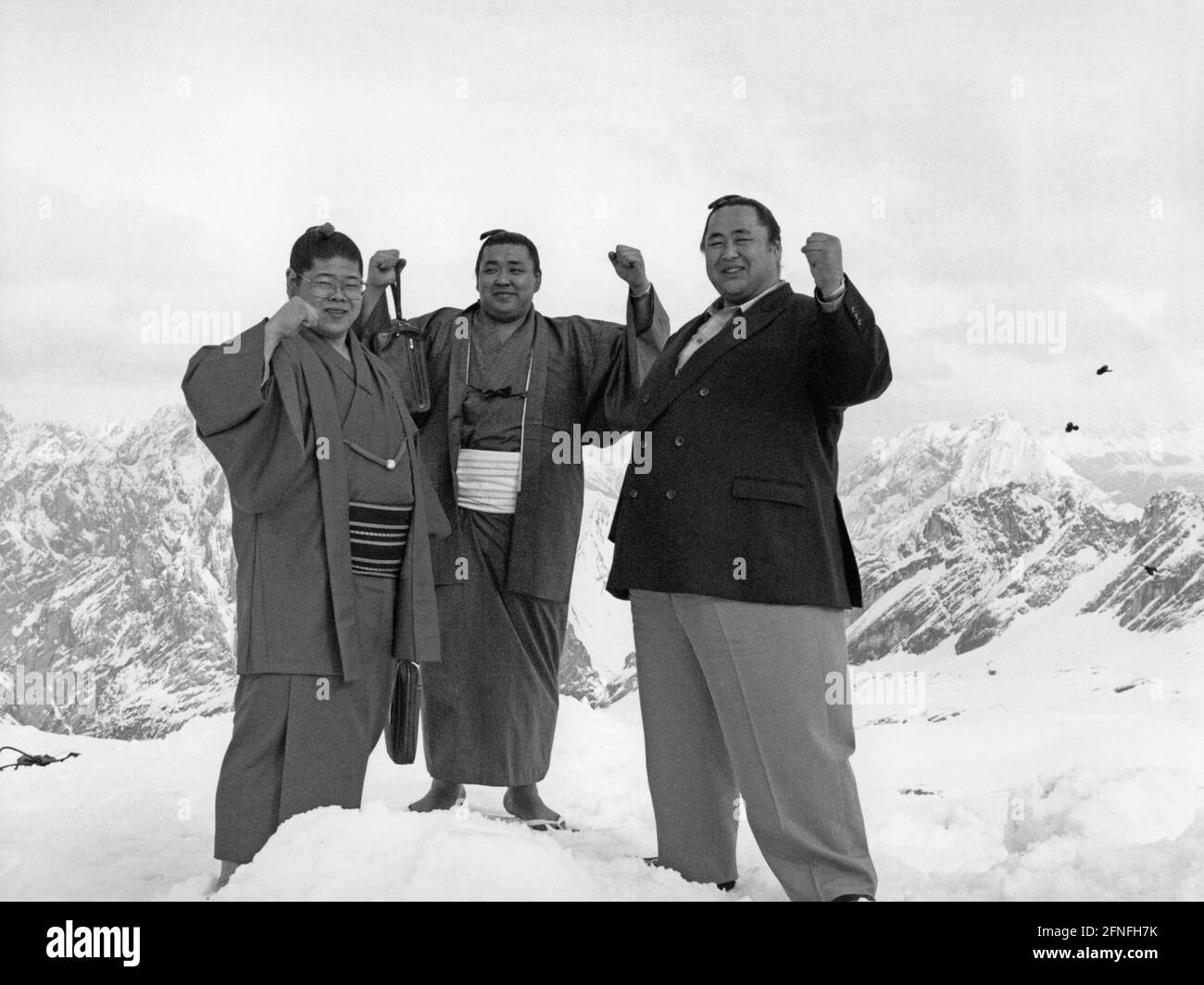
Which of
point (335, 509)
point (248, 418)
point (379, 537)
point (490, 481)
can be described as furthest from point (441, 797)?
point (248, 418)

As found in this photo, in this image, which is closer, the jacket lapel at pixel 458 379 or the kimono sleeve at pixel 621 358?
the kimono sleeve at pixel 621 358

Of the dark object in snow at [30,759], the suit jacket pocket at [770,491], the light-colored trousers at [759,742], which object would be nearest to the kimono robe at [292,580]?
the light-colored trousers at [759,742]

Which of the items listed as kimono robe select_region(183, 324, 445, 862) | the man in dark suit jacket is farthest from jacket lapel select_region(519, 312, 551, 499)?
kimono robe select_region(183, 324, 445, 862)

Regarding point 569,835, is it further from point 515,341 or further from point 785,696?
point 515,341

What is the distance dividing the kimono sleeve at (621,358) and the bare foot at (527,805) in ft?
3.76

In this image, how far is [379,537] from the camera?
3.09 metres

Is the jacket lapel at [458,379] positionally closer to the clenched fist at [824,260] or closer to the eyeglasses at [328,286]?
the eyeglasses at [328,286]

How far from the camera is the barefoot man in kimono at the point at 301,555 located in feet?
9.50

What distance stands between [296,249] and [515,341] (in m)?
0.92

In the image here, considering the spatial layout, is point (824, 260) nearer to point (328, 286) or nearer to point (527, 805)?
point (328, 286)

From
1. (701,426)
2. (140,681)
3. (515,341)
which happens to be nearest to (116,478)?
(140,681)

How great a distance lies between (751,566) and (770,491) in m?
0.19

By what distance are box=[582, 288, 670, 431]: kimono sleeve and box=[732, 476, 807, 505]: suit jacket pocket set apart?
0.65m

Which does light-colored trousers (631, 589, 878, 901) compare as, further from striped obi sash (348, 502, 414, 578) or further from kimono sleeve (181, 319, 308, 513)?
kimono sleeve (181, 319, 308, 513)
